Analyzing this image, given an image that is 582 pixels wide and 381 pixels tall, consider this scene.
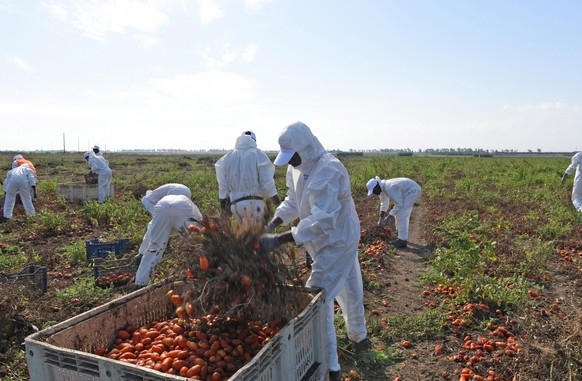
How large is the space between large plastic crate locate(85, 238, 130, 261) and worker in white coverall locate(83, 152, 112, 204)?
6083mm

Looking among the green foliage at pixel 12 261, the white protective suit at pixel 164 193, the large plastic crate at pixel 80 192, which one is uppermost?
the white protective suit at pixel 164 193

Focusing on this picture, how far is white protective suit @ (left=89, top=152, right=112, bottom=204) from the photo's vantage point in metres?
11.9

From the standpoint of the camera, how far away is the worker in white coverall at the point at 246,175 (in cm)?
561

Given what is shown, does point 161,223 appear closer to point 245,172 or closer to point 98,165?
point 245,172

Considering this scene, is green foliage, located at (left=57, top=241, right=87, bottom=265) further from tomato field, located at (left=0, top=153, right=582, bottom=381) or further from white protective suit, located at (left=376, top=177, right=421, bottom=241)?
white protective suit, located at (left=376, top=177, right=421, bottom=241)

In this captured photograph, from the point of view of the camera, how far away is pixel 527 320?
13.5 feet

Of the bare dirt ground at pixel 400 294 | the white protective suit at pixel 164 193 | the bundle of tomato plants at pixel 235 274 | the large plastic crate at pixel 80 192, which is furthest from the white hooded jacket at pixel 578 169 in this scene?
the large plastic crate at pixel 80 192

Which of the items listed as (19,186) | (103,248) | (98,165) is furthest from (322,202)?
(98,165)

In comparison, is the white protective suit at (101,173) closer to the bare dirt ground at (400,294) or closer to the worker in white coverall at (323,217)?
the bare dirt ground at (400,294)

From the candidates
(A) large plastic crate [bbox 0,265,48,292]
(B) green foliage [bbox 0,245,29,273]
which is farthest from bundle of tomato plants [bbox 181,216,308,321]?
(B) green foliage [bbox 0,245,29,273]

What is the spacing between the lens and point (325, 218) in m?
2.94

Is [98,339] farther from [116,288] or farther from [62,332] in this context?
[116,288]

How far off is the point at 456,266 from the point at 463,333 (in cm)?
162

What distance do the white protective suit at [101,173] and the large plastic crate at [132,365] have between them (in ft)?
32.8
